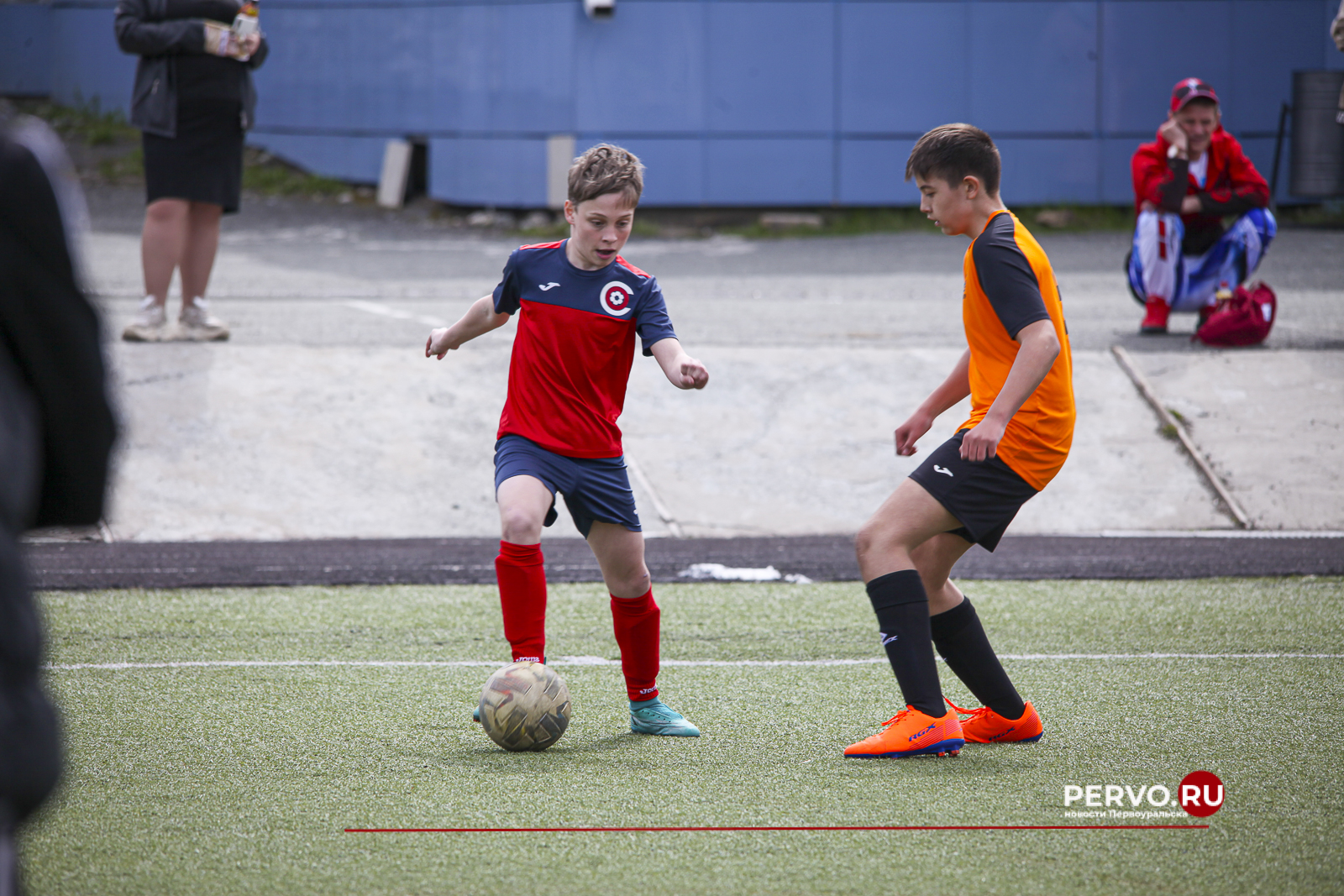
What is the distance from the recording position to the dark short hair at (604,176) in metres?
4.11

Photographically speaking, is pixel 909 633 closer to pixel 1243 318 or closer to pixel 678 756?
pixel 678 756

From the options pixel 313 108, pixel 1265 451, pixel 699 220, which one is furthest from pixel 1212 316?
pixel 313 108

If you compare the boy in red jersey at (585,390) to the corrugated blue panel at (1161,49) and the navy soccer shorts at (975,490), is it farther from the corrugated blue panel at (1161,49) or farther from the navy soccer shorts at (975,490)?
the corrugated blue panel at (1161,49)

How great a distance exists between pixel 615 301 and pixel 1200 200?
22.2 feet

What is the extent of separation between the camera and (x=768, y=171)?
18.3 meters

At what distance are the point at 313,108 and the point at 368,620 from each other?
1688cm

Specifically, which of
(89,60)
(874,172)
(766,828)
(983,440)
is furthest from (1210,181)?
(89,60)

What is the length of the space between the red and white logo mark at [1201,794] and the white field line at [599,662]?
4.97 feet

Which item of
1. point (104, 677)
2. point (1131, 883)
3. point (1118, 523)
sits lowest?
point (1118, 523)

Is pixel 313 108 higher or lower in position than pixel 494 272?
higher

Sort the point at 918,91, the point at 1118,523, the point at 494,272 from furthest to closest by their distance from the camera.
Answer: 1. the point at 918,91
2. the point at 494,272
3. the point at 1118,523

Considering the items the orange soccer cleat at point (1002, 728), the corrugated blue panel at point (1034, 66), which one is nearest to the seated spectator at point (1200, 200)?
the orange soccer cleat at point (1002, 728)

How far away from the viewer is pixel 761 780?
146 inches

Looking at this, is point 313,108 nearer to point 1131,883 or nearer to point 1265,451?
point 1265,451
